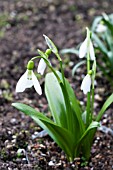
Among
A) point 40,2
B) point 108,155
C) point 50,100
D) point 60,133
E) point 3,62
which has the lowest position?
point 108,155

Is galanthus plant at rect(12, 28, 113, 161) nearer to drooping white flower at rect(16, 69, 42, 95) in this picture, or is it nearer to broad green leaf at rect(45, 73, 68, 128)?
broad green leaf at rect(45, 73, 68, 128)

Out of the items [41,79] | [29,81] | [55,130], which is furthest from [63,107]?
[41,79]

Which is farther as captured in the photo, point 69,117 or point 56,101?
point 56,101

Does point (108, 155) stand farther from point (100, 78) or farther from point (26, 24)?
point (26, 24)

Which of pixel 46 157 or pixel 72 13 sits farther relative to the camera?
pixel 72 13

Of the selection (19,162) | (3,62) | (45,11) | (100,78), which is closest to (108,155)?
(19,162)

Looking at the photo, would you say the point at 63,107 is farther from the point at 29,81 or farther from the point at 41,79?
the point at 41,79
